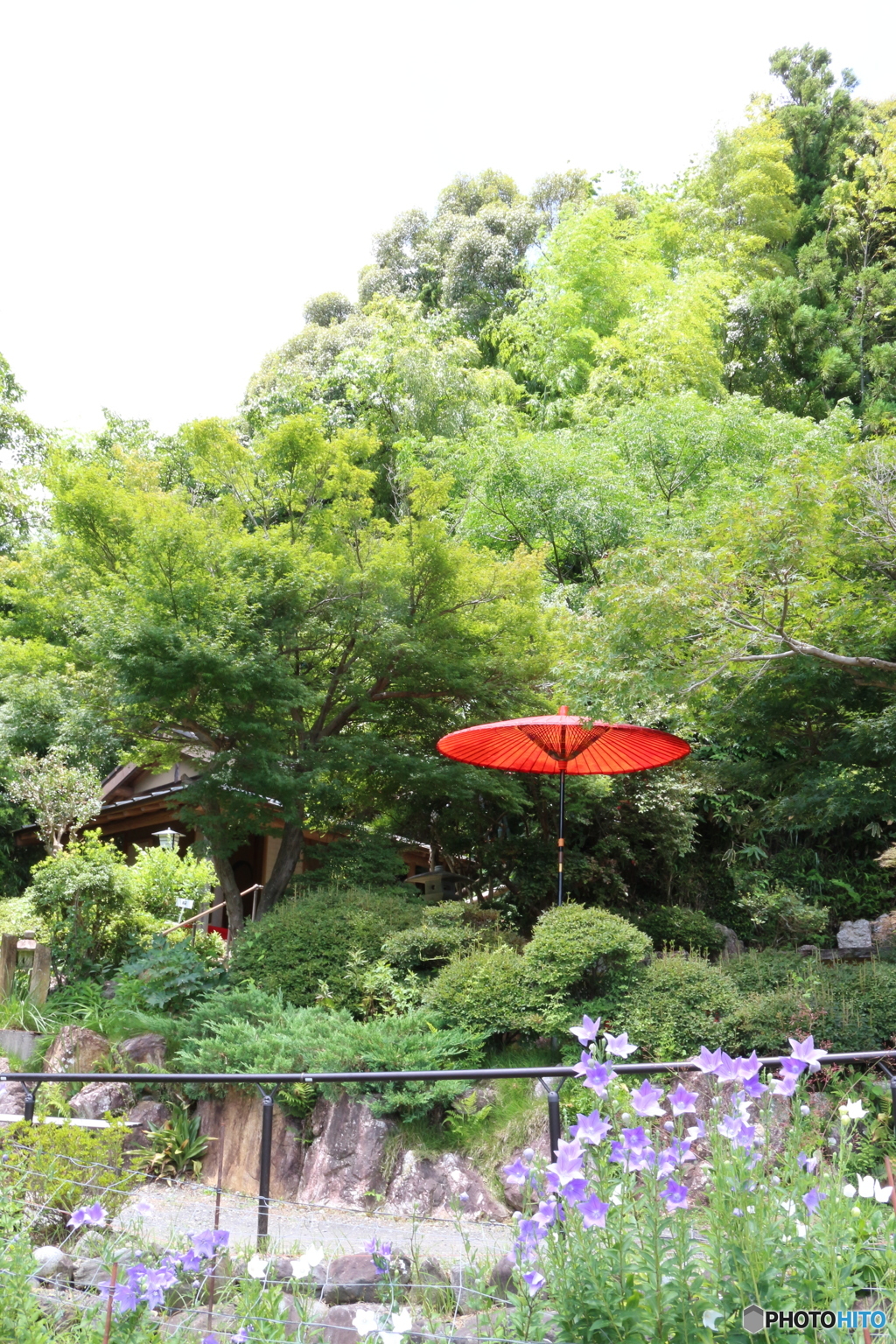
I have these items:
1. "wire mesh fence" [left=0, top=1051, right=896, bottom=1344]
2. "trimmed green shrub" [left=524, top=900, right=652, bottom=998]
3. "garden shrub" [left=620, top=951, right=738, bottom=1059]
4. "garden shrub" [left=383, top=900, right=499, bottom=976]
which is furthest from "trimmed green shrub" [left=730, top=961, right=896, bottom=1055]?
"garden shrub" [left=383, top=900, right=499, bottom=976]

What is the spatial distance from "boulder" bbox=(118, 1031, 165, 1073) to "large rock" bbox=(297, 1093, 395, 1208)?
5.49 feet

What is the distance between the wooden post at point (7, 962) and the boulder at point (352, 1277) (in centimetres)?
686

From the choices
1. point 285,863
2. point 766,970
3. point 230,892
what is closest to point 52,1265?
point 766,970

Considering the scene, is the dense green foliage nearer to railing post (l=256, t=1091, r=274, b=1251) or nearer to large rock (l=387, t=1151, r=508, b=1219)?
large rock (l=387, t=1151, r=508, b=1219)

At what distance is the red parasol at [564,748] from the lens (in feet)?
28.9

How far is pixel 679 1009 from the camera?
22.7 ft

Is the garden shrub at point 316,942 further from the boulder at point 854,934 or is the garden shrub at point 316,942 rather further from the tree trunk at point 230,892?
the boulder at point 854,934

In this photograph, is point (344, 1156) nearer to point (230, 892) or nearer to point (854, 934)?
point (230, 892)

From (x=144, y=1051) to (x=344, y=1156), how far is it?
2146 mm

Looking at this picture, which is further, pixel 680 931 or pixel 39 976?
pixel 680 931

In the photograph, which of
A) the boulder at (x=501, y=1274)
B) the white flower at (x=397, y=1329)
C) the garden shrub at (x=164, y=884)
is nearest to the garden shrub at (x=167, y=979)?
the garden shrub at (x=164, y=884)

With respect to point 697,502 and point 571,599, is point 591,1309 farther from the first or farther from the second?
point 697,502

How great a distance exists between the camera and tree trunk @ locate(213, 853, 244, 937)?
34.2 ft

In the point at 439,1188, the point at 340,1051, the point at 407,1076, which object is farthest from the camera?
the point at 340,1051
